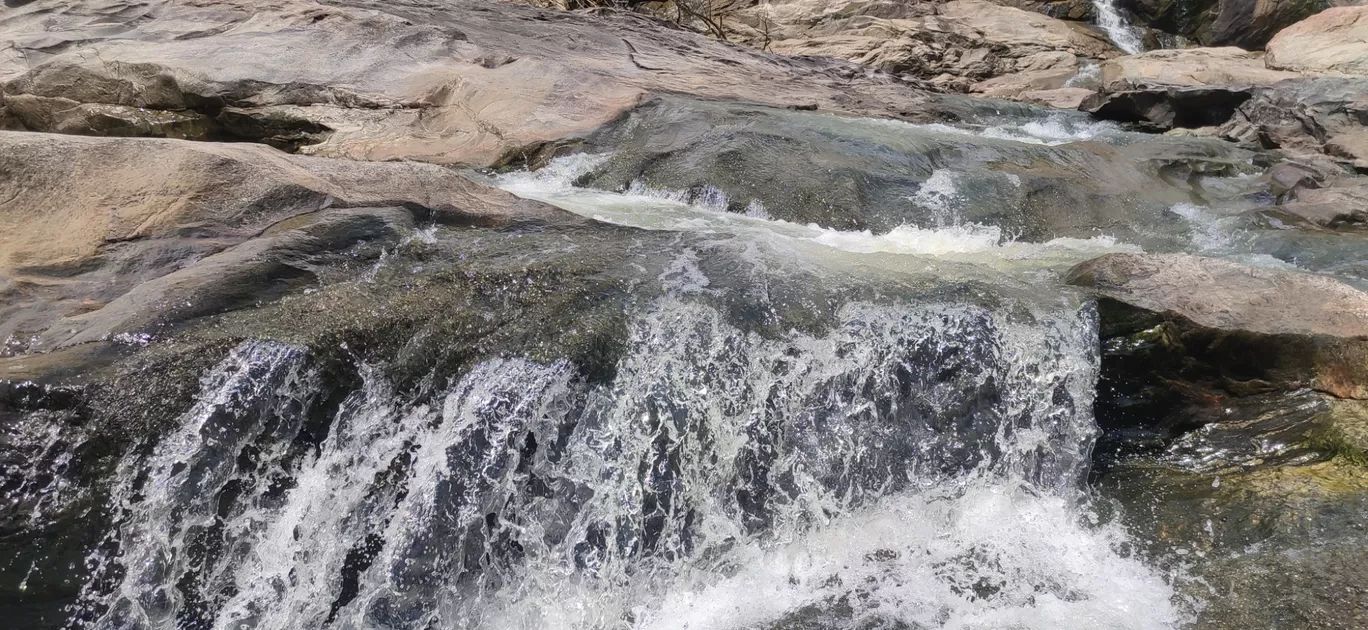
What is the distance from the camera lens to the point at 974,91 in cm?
1145

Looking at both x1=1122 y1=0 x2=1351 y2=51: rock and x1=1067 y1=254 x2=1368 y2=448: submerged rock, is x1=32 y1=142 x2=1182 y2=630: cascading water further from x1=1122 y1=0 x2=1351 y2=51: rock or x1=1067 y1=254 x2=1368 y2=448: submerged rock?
x1=1122 y1=0 x2=1351 y2=51: rock

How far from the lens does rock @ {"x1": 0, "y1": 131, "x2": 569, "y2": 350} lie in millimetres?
3186

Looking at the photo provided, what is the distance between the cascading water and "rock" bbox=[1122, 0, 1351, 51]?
13648 mm

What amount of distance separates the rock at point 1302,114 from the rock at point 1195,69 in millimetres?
953

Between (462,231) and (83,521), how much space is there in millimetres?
1937

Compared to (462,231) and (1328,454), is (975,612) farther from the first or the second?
(462,231)

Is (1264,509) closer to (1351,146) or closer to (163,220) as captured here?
(163,220)

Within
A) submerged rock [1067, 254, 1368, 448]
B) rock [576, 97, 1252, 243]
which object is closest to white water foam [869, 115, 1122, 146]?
rock [576, 97, 1252, 243]

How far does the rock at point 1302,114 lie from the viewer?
25.6ft

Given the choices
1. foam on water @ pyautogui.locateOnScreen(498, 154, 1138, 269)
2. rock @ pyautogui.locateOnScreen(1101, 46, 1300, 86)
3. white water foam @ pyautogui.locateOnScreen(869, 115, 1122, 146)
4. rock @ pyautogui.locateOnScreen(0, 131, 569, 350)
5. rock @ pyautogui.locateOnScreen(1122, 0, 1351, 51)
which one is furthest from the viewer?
rock @ pyautogui.locateOnScreen(1122, 0, 1351, 51)

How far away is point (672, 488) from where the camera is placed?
334 cm

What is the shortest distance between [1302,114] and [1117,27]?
8.40m

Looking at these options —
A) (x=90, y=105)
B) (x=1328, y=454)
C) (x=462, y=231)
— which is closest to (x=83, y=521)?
(x=462, y=231)

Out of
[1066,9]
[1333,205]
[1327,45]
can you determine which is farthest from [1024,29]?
[1333,205]
